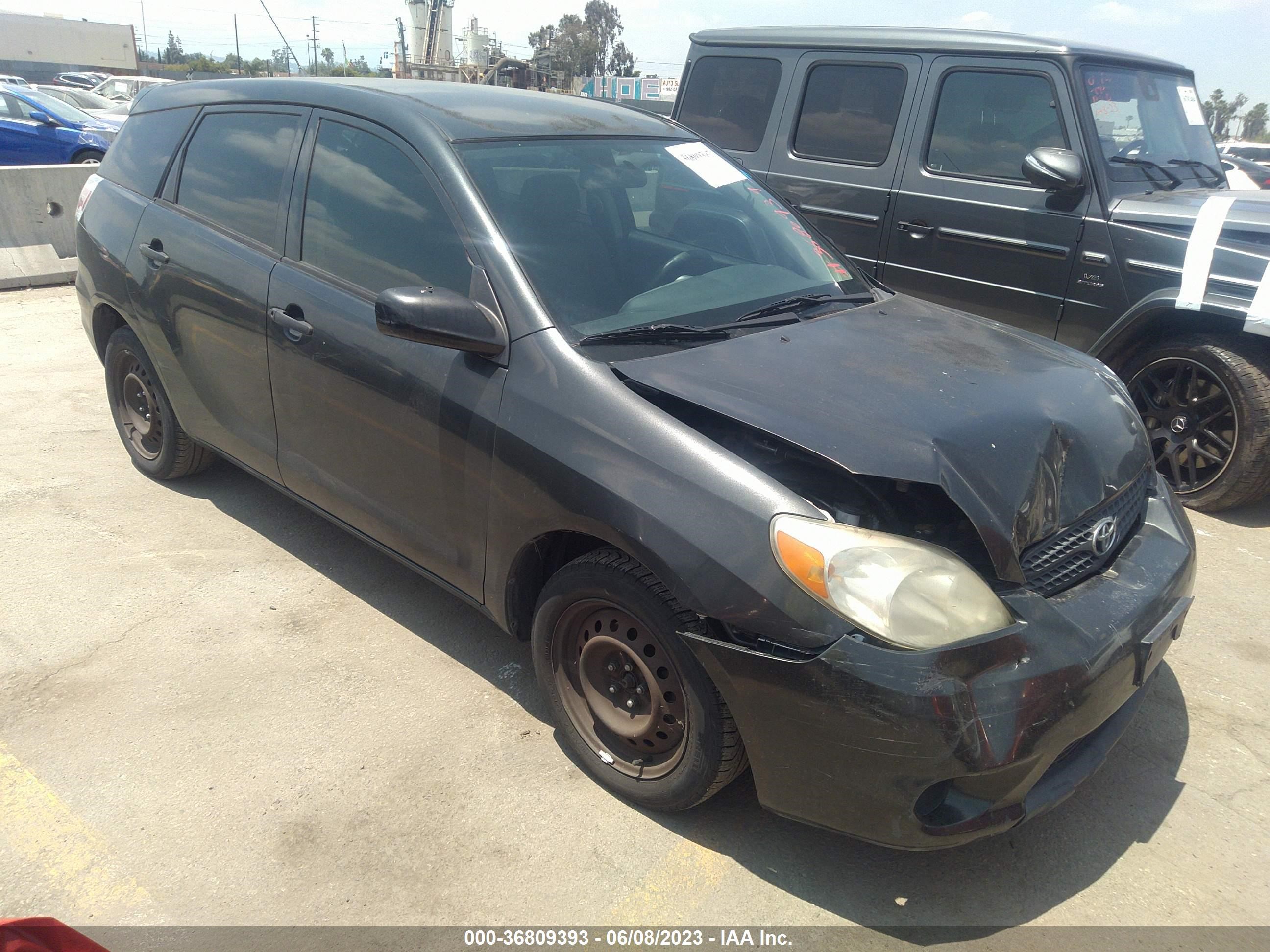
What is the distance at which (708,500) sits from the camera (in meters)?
2.23

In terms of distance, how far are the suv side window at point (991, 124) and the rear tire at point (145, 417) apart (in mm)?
4107

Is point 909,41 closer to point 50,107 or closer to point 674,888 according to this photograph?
point 674,888

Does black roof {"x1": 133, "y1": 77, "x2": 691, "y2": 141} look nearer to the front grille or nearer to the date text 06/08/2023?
the front grille

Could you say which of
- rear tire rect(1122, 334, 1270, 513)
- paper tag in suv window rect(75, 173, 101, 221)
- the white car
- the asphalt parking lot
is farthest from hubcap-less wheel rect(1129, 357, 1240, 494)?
the white car

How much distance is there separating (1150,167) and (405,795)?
4.79 meters

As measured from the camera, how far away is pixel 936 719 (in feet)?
6.65

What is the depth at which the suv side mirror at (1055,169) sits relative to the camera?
14.9 ft

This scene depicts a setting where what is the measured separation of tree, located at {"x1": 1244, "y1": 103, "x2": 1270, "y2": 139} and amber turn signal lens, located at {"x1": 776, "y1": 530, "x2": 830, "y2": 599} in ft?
316

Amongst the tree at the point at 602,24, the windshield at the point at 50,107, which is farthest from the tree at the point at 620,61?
the windshield at the point at 50,107

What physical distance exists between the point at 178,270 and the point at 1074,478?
3376 mm

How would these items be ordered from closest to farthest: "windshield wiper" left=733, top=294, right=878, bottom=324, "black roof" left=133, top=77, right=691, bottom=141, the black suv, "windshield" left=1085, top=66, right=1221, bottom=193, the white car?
1. "windshield wiper" left=733, top=294, right=878, bottom=324
2. "black roof" left=133, top=77, right=691, bottom=141
3. the black suv
4. "windshield" left=1085, top=66, right=1221, bottom=193
5. the white car

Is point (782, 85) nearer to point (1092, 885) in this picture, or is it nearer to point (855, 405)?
point (855, 405)

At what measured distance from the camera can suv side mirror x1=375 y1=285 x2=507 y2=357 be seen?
2.56 m

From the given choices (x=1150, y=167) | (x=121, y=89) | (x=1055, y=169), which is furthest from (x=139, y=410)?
(x=121, y=89)
